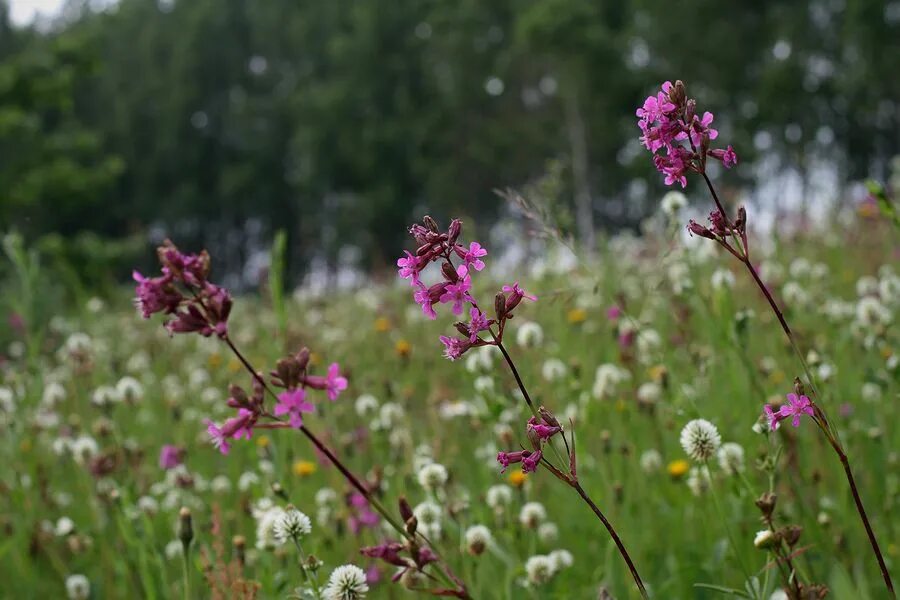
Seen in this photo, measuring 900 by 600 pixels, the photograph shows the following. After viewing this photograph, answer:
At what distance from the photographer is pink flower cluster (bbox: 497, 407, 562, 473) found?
90 cm

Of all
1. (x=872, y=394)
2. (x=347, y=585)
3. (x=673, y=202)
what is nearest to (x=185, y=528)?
(x=347, y=585)

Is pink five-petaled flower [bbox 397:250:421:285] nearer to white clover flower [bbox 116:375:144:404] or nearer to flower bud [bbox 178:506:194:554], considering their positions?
flower bud [bbox 178:506:194:554]

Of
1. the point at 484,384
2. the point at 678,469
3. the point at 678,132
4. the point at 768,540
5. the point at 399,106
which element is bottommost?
the point at 768,540

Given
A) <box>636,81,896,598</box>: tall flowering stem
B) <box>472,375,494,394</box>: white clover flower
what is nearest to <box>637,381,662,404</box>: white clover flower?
<box>472,375,494,394</box>: white clover flower

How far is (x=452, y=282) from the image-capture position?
3.15 feet

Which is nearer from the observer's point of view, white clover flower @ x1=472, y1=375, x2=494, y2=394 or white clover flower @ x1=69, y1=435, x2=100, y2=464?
white clover flower @ x1=472, y1=375, x2=494, y2=394

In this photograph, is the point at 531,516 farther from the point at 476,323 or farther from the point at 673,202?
the point at 673,202

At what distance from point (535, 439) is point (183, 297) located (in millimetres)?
445

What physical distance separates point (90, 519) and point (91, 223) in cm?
2876

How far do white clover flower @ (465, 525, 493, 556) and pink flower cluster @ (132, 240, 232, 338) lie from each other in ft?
2.50

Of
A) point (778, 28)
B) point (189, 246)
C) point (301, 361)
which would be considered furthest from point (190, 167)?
point (301, 361)

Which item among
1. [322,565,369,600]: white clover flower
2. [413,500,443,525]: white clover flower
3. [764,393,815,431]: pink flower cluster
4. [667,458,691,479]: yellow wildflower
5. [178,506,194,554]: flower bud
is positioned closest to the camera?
[764,393,815,431]: pink flower cluster

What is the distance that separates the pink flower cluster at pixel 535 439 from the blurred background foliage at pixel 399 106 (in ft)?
57.4

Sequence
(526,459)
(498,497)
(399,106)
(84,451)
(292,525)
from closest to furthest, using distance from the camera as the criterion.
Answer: (526,459) → (292,525) → (498,497) → (84,451) → (399,106)
